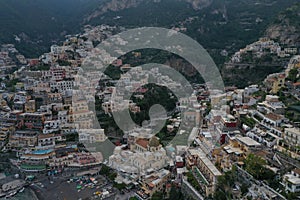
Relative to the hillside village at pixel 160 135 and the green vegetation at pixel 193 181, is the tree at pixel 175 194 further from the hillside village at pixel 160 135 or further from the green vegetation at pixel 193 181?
the green vegetation at pixel 193 181

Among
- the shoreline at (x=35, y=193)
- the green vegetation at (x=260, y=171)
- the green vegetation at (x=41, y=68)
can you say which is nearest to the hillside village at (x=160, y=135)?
the green vegetation at (x=260, y=171)

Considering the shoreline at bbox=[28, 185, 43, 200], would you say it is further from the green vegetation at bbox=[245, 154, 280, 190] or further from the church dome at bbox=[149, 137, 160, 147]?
the green vegetation at bbox=[245, 154, 280, 190]

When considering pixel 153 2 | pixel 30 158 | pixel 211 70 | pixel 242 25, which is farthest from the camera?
pixel 153 2

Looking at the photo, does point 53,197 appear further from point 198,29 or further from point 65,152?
point 198,29

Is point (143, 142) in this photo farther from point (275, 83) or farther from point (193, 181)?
point (275, 83)

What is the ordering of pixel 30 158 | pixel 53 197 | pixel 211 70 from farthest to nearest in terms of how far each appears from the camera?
pixel 211 70, pixel 30 158, pixel 53 197

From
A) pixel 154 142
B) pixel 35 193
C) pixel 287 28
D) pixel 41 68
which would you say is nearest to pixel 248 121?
pixel 154 142

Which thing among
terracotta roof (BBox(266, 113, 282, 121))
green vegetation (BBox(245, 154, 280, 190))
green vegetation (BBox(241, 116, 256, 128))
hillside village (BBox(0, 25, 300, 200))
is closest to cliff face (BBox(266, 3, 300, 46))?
hillside village (BBox(0, 25, 300, 200))

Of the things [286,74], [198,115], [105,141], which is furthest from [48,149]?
[286,74]
